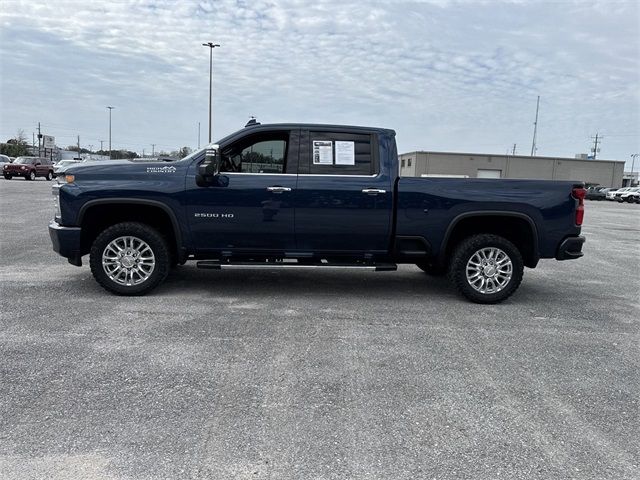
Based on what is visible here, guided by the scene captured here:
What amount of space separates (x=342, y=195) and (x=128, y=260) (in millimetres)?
2623

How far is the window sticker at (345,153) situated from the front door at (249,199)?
0.52 m

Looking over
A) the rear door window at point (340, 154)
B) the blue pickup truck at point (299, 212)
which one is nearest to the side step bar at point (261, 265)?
the blue pickup truck at point (299, 212)

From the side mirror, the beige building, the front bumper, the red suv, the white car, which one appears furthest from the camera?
the beige building

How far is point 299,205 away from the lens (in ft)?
20.0

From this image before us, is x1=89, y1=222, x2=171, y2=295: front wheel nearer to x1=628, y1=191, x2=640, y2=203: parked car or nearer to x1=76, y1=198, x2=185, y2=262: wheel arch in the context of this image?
x1=76, y1=198, x2=185, y2=262: wheel arch

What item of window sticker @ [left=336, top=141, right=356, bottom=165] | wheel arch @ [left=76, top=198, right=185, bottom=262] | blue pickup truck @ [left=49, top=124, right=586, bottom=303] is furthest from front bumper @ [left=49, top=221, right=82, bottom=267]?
window sticker @ [left=336, top=141, right=356, bottom=165]

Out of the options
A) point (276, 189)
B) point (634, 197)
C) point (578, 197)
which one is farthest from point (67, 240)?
point (634, 197)

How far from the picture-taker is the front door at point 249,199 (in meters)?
6.04

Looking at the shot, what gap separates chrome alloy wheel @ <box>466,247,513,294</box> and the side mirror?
10.5 ft

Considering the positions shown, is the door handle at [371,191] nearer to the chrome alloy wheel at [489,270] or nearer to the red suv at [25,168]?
the chrome alloy wheel at [489,270]

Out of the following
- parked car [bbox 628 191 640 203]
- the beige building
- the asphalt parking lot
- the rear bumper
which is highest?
the beige building

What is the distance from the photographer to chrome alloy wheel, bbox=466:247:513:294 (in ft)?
20.7

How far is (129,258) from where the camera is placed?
6.12m

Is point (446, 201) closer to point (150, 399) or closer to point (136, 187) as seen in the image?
point (136, 187)
